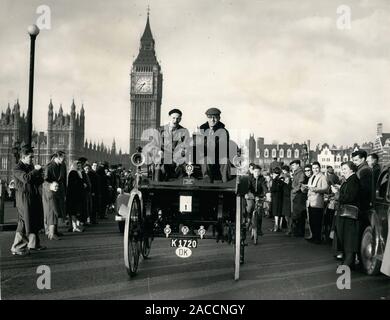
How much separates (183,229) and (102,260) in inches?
78.7

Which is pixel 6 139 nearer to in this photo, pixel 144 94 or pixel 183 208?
pixel 144 94

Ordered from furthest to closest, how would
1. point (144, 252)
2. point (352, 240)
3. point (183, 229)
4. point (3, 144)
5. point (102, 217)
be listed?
point (3, 144) → point (102, 217) → point (144, 252) → point (352, 240) → point (183, 229)

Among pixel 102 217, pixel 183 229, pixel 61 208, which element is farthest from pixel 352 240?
pixel 102 217

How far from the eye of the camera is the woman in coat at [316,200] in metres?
12.9

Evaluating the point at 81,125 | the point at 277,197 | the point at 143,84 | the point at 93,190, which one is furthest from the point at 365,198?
the point at 143,84

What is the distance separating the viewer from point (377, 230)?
329 inches

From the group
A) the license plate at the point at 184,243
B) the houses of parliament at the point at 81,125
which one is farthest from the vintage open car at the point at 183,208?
the houses of parliament at the point at 81,125

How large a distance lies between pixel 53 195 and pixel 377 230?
736 centimetres

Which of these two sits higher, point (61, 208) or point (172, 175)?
point (172, 175)

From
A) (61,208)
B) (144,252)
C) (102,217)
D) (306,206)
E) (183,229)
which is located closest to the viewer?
(183,229)

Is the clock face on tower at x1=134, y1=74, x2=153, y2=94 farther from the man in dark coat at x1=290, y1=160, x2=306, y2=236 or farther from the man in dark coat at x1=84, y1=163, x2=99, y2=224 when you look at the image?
the man in dark coat at x1=290, y1=160, x2=306, y2=236

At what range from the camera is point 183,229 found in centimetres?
814

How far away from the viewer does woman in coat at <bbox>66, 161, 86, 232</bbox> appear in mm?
14227
